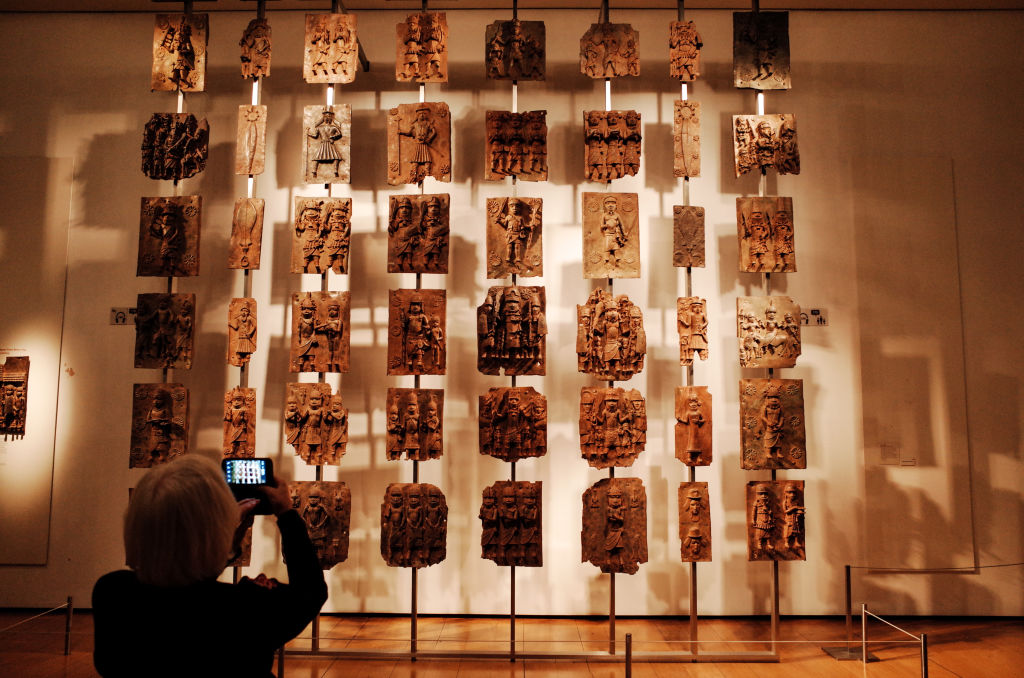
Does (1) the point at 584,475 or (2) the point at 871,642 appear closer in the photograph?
(2) the point at 871,642

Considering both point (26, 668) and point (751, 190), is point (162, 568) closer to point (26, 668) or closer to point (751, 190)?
point (26, 668)

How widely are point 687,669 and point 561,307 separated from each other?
310 centimetres

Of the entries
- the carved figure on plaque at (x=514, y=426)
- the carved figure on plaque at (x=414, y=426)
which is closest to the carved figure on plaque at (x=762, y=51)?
the carved figure on plaque at (x=514, y=426)

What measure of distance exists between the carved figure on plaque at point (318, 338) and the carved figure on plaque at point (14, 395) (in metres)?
2.84

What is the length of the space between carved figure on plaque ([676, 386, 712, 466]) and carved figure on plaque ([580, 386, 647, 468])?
31 centimetres

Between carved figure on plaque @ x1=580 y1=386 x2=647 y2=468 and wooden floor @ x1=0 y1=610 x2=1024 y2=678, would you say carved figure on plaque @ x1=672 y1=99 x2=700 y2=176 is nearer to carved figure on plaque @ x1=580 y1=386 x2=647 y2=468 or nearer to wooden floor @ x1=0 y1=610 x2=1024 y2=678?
carved figure on plaque @ x1=580 y1=386 x2=647 y2=468

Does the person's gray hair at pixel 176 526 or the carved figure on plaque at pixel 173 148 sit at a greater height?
the carved figure on plaque at pixel 173 148

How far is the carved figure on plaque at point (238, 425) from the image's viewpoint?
5379 millimetres

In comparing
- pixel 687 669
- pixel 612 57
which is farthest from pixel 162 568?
pixel 612 57

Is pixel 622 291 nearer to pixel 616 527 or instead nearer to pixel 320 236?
pixel 616 527

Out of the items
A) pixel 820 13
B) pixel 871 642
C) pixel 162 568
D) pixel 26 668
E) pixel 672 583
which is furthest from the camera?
pixel 820 13

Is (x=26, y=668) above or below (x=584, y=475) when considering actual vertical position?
below

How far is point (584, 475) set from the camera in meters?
6.20

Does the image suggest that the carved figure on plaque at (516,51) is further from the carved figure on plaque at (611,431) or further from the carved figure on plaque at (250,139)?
the carved figure on plaque at (611,431)
